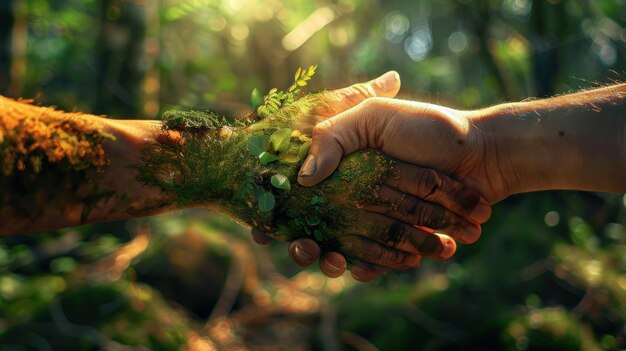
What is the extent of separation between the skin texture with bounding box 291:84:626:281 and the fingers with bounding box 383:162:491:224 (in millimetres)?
15

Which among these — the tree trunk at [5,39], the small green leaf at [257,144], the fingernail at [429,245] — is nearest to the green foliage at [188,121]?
the small green leaf at [257,144]

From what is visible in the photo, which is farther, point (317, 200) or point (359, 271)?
point (359, 271)

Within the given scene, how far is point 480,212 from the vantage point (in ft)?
8.84

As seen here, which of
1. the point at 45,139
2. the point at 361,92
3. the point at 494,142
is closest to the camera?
the point at 45,139

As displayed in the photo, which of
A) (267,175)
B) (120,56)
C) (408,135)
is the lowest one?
(120,56)

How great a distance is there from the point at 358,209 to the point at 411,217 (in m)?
0.24

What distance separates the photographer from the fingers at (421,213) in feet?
8.42

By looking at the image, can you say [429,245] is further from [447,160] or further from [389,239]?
[447,160]

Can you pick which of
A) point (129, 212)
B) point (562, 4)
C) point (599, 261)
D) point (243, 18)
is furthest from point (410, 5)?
point (129, 212)

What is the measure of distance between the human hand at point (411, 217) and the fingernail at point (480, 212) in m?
0.03

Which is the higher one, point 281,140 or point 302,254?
point 281,140

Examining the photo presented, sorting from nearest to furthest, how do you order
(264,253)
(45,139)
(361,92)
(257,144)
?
(45,139)
(257,144)
(361,92)
(264,253)

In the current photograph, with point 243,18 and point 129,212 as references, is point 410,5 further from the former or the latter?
point 129,212

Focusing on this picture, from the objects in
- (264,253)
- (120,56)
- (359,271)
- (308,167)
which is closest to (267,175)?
(308,167)
